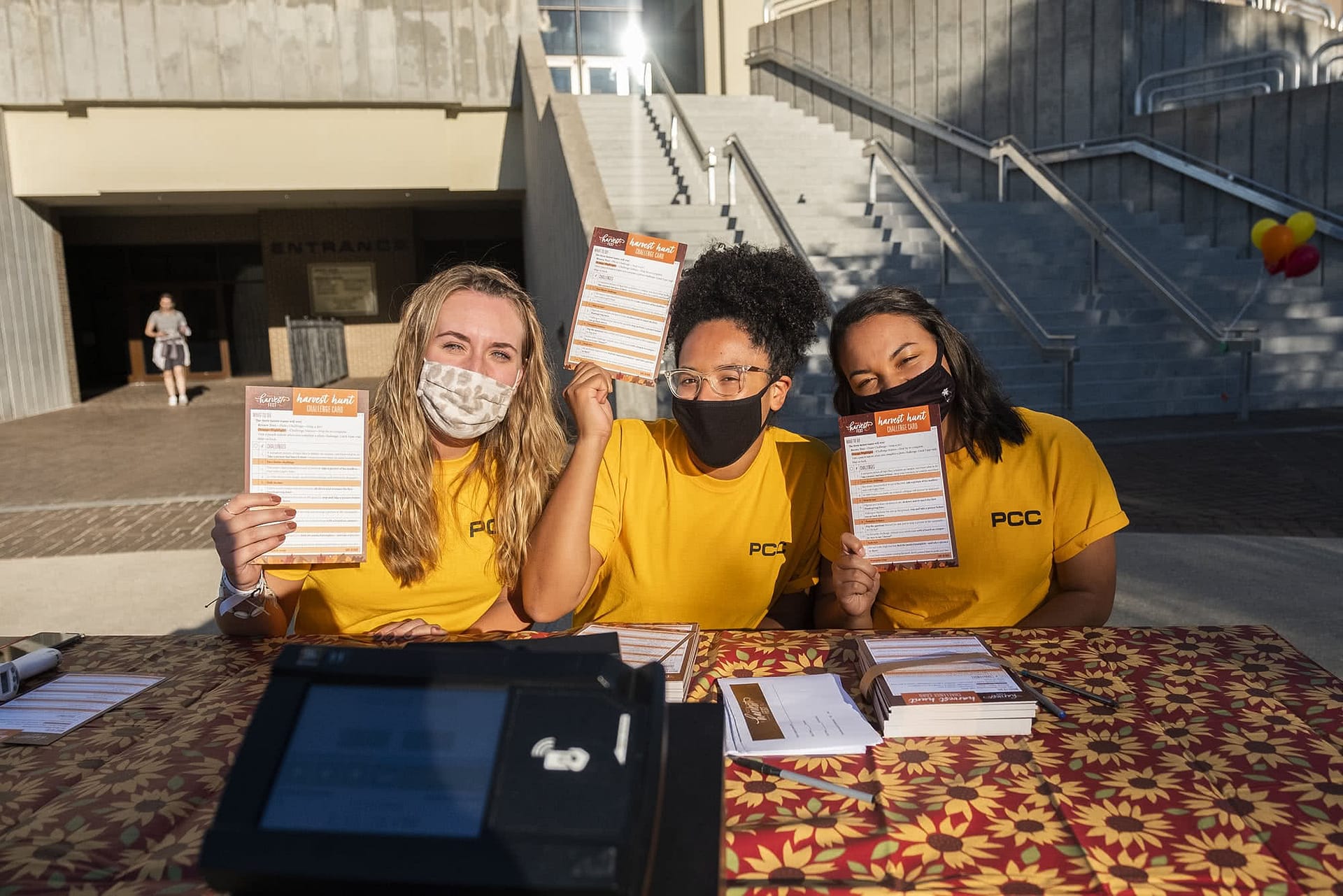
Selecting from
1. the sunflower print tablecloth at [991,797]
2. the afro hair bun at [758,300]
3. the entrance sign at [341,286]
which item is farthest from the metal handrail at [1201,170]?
the entrance sign at [341,286]

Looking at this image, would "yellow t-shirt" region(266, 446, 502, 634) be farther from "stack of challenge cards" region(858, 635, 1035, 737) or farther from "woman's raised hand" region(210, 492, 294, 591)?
"stack of challenge cards" region(858, 635, 1035, 737)

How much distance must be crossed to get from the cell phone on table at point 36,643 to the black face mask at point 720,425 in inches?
61.9

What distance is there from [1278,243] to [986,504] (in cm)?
955

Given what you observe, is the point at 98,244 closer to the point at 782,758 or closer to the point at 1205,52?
the point at 1205,52

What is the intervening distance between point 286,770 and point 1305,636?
174 inches

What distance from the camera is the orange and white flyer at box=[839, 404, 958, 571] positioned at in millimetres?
2039

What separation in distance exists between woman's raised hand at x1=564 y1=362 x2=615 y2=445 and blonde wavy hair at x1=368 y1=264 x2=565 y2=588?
9.0 inches

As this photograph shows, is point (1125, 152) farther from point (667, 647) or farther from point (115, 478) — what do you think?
point (667, 647)

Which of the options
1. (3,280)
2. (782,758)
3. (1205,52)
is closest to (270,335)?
(3,280)

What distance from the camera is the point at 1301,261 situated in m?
9.82

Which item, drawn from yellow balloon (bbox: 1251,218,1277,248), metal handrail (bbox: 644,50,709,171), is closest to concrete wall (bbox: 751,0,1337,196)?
yellow balloon (bbox: 1251,218,1277,248)

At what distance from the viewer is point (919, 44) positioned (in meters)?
14.4

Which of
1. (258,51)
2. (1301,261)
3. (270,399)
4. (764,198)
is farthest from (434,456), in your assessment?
(258,51)

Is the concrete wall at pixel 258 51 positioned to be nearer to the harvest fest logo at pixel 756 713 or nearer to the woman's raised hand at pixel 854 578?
the woman's raised hand at pixel 854 578
